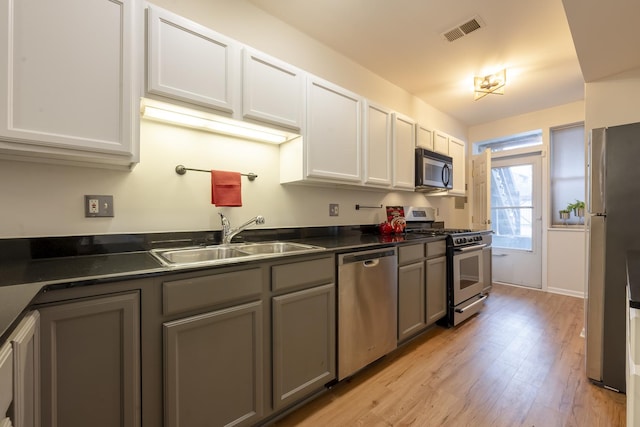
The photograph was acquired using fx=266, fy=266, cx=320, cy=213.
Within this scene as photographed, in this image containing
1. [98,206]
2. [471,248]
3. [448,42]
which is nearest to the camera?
[98,206]

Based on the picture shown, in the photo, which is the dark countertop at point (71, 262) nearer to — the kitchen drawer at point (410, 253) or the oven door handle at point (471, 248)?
the kitchen drawer at point (410, 253)

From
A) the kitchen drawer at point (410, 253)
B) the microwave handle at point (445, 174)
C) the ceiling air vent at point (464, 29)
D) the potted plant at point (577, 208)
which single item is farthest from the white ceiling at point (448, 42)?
the kitchen drawer at point (410, 253)

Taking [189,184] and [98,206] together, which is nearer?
[98,206]

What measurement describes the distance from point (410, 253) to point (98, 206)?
2.13m

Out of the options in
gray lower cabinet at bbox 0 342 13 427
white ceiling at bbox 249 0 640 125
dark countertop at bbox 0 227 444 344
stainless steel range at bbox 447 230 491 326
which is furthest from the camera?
stainless steel range at bbox 447 230 491 326

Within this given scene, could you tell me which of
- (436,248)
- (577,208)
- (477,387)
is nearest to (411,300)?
(436,248)

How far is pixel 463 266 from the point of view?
2.77m

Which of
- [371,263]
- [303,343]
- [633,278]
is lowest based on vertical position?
→ [303,343]

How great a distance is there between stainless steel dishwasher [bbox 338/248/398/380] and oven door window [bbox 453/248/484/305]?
0.96 meters

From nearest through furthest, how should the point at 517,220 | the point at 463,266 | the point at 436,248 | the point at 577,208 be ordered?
1. the point at 436,248
2. the point at 463,266
3. the point at 577,208
4. the point at 517,220

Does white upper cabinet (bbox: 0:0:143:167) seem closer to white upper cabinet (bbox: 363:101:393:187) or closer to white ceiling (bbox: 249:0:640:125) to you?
white ceiling (bbox: 249:0:640:125)

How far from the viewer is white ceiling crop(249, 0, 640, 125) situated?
6.48 feet

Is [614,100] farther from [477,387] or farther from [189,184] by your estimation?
[189,184]

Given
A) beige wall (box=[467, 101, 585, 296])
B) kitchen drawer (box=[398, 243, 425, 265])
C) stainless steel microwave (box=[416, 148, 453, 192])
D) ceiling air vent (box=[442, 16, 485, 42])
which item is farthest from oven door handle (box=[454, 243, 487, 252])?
ceiling air vent (box=[442, 16, 485, 42])
